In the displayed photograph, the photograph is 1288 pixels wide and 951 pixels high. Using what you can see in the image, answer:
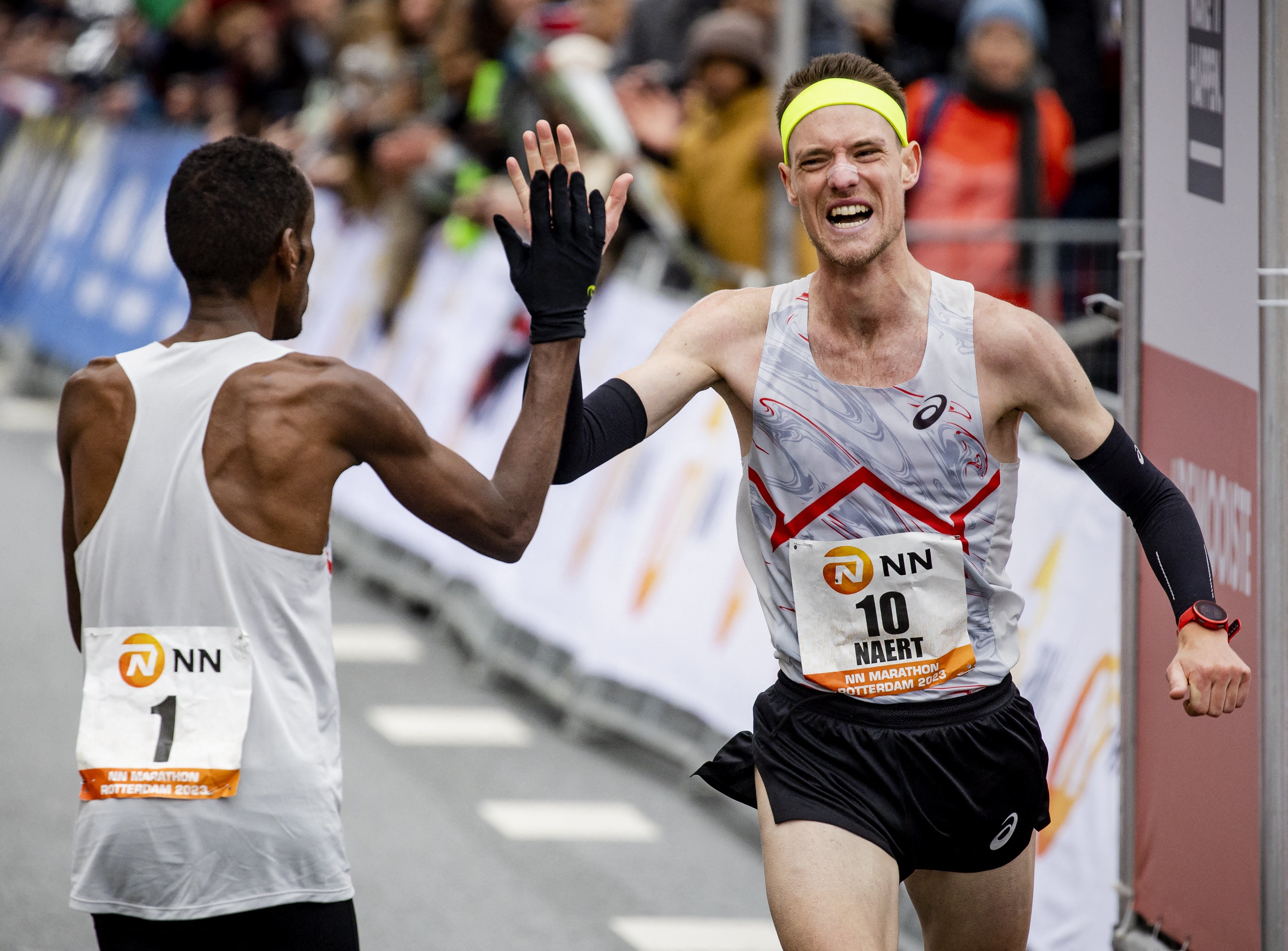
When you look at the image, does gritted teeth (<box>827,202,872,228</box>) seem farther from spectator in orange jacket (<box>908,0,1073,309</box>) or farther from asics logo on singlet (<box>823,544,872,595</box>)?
spectator in orange jacket (<box>908,0,1073,309</box>)

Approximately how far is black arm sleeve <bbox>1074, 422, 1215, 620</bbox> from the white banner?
1.47 meters

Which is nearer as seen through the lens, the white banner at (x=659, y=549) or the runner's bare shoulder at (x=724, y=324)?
the runner's bare shoulder at (x=724, y=324)

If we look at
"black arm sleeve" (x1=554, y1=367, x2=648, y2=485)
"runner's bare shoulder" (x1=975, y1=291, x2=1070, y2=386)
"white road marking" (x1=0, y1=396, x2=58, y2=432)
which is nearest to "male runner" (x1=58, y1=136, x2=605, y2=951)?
"black arm sleeve" (x1=554, y1=367, x2=648, y2=485)

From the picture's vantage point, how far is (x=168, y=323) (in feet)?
45.8

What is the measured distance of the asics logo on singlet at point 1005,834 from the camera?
12.3 feet

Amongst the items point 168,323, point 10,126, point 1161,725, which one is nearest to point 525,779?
point 1161,725

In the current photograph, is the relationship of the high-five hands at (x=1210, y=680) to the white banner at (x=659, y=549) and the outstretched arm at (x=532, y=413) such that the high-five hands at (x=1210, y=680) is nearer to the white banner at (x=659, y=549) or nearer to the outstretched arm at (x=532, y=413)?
the outstretched arm at (x=532, y=413)

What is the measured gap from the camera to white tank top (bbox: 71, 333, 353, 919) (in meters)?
3.19

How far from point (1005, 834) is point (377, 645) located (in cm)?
596

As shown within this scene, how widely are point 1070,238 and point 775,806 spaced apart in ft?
18.0

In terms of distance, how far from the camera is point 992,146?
8.62 meters

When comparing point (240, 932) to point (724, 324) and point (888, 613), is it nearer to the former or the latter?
point (888, 613)

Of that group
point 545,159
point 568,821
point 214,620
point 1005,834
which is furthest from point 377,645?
point 214,620

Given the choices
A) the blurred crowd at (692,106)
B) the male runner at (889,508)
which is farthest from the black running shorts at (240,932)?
the blurred crowd at (692,106)
